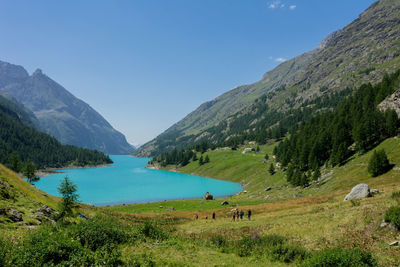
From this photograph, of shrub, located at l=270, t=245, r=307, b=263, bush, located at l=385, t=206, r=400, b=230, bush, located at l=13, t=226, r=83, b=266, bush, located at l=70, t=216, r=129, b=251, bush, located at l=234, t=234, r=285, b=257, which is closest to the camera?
bush, located at l=13, t=226, r=83, b=266

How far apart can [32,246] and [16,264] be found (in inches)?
68.6

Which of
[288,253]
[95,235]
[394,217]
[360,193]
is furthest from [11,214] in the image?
[360,193]

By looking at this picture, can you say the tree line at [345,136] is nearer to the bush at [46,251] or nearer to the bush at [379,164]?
the bush at [379,164]

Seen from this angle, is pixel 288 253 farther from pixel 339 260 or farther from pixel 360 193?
pixel 360 193

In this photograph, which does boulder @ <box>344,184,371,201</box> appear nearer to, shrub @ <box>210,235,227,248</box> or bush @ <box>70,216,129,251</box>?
shrub @ <box>210,235,227,248</box>

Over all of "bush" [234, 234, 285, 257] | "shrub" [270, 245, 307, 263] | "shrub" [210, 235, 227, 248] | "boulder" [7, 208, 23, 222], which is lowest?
"shrub" [210, 235, 227, 248]

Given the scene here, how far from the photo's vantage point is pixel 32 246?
11.8 m

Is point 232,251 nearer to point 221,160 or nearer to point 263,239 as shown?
point 263,239

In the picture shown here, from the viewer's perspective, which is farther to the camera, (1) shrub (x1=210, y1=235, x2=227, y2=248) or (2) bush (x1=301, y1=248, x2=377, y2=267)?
(1) shrub (x1=210, y1=235, x2=227, y2=248)

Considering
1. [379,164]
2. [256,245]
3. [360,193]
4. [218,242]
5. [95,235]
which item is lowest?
[218,242]

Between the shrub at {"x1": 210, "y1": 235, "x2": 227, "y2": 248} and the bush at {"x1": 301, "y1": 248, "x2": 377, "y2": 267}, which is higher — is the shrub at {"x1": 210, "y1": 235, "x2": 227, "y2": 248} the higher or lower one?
the lower one

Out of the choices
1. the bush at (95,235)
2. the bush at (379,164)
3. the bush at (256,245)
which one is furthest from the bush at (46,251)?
the bush at (379,164)

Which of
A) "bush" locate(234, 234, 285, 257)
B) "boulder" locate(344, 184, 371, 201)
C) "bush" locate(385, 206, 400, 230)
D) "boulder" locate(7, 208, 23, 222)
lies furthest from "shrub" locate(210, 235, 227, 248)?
"boulder" locate(344, 184, 371, 201)

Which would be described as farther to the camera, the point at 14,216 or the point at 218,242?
the point at 218,242
